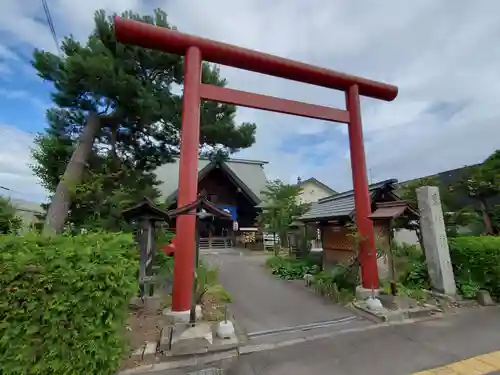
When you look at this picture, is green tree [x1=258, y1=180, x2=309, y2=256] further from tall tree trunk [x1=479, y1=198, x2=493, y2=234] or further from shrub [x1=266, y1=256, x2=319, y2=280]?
tall tree trunk [x1=479, y1=198, x2=493, y2=234]

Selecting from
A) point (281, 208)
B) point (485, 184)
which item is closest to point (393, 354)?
point (281, 208)

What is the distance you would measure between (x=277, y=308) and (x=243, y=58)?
5714 millimetres

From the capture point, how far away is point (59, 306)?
9.20 ft

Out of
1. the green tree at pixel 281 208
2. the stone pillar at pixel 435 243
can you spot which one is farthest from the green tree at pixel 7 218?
the stone pillar at pixel 435 243

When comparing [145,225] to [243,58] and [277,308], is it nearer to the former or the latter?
[277,308]

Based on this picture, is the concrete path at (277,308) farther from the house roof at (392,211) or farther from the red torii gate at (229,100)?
the house roof at (392,211)

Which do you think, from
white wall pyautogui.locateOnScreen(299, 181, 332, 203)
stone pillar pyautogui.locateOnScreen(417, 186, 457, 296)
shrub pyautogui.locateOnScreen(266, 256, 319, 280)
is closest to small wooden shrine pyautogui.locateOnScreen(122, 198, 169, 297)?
shrub pyautogui.locateOnScreen(266, 256, 319, 280)

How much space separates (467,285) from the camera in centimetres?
612

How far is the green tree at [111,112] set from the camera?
711 centimetres

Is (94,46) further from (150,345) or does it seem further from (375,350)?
(375,350)

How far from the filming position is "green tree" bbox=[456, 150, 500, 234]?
10.9 meters

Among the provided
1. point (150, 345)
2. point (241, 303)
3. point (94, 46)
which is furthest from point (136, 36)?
point (241, 303)

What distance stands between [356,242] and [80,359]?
5455 millimetres

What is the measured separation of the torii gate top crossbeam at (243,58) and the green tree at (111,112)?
217 centimetres
